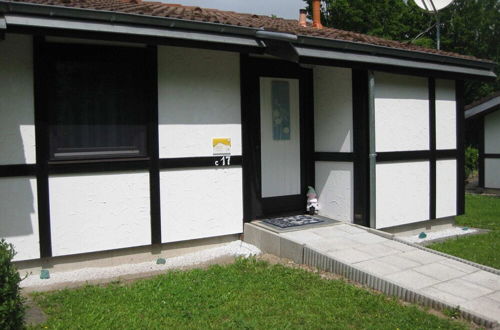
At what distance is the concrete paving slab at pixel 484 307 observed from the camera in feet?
13.3

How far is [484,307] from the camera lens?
13.7 feet

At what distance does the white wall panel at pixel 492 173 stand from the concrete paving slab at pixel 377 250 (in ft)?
36.0

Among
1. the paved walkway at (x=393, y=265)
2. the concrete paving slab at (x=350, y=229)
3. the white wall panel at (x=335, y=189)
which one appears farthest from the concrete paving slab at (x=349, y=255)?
the white wall panel at (x=335, y=189)

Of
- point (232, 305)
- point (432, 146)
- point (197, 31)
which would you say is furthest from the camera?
point (432, 146)

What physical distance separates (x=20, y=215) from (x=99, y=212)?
34.3 inches

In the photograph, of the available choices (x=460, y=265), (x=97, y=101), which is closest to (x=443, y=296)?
(x=460, y=265)

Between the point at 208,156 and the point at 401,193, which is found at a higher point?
the point at 208,156

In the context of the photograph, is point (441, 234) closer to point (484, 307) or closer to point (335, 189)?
point (335, 189)

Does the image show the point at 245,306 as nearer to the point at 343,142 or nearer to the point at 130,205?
the point at 130,205

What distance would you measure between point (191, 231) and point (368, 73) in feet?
11.6

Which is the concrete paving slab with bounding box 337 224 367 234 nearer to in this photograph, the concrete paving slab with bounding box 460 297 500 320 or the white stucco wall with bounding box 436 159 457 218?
the concrete paving slab with bounding box 460 297 500 320

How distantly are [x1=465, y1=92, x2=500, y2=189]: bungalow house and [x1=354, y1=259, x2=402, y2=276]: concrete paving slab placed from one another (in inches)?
444

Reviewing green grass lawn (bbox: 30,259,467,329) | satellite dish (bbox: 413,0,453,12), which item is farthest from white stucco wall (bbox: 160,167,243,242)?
satellite dish (bbox: 413,0,453,12)

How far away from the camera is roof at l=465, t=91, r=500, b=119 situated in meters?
14.2
